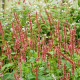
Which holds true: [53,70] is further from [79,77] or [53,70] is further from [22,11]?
[22,11]

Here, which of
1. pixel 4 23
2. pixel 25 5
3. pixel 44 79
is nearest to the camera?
pixel 44 79

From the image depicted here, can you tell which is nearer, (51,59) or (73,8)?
(51,59)

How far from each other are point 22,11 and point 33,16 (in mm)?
277

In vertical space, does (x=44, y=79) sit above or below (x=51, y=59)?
below

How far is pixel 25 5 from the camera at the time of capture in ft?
13.1

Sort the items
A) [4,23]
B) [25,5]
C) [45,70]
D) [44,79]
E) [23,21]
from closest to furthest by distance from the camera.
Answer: [44,79]
[45,70]
[4,23]
[23,21]
[25,5]

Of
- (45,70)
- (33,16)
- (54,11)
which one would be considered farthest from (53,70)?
(54,11)

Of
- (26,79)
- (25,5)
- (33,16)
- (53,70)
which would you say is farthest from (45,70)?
(25,5)

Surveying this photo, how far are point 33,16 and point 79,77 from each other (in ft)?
7.45

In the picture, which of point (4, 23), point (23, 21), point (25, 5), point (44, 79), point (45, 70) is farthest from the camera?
point (25, 5)

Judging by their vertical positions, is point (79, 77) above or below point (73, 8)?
below

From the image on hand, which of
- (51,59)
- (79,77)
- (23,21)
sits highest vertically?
(23,21)

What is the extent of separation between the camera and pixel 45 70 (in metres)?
1.96

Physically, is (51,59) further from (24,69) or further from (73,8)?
(73,8)
